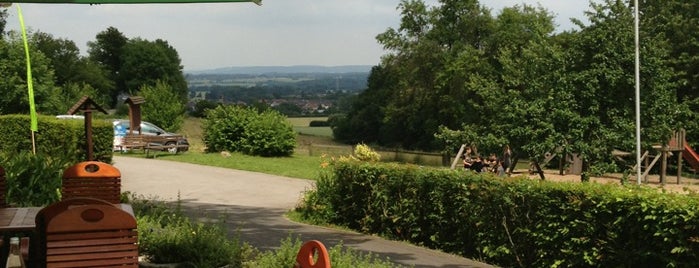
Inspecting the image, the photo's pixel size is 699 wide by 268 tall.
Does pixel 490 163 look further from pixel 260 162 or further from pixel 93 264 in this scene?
A: pixel 93 264

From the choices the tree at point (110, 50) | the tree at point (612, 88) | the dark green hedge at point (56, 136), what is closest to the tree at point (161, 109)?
the dark green hedge at point (56, 136)

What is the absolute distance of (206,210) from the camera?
627 inches

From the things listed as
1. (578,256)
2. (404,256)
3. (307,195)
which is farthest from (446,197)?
(307,195)

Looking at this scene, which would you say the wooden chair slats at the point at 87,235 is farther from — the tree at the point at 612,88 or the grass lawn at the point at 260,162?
the grass lawn at the point at 260,162

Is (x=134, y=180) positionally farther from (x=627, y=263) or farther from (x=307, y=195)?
(x=627, y=263)

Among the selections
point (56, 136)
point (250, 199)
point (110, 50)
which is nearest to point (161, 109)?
point (56, 136)

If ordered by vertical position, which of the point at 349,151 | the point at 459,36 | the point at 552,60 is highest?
the point at 459,36

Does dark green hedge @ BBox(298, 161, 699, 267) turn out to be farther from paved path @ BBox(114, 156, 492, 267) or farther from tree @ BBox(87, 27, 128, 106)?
tree @ BBox(87, 27, 128, 106)

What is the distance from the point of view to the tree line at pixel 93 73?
41062 millimetres

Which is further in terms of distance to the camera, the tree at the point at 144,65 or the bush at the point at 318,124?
the bush at the point at 318,124

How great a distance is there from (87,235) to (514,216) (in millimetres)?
7103

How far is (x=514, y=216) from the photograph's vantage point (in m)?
10.6

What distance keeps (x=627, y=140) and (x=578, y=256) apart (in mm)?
8401

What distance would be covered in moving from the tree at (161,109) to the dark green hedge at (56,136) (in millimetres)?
21094
